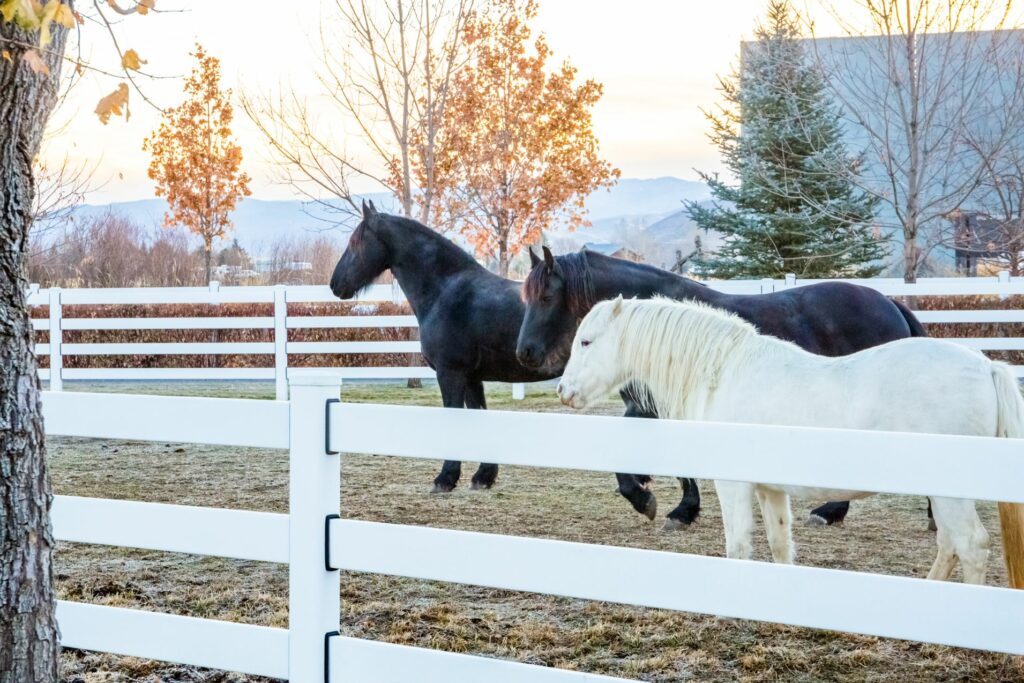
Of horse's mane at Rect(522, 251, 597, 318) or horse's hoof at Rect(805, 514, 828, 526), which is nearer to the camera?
horse's hoof at Rect(805, 514, 828, 526)

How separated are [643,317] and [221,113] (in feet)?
71.7

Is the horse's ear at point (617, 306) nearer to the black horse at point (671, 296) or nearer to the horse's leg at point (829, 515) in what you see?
the black horse at point (671, 296)

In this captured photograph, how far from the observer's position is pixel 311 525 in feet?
9.41

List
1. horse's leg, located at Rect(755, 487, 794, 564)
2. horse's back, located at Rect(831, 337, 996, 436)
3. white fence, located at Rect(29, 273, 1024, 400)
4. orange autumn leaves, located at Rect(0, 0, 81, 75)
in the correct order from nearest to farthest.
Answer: orange autumn leaves, located at Rect(0, 0, 81, 75) < horse's back, located at Rect(831, 337, 996, 436) < horse's leg, located at Rect(755, 487, 794, 564) < white fence, located at Rect(29, 273, 1024, 400)

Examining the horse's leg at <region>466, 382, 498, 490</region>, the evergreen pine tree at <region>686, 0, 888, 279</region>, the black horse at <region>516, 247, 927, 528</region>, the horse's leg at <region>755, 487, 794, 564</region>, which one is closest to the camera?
the horse's leg at <region>755, 487, 794, 564</region>

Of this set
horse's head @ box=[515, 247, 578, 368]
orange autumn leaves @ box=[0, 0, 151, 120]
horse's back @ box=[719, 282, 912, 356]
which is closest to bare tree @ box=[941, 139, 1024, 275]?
horse's back @ box=[719, 282, 912, 356]

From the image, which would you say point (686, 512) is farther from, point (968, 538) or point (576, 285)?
point (968, 538)

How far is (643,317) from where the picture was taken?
15.1 ft

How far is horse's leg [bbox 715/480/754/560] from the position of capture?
4.32 m

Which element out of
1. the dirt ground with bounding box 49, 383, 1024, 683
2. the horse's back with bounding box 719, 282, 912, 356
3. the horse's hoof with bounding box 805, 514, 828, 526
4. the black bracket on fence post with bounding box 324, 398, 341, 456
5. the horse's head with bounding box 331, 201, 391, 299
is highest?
the horse's head with bounding box 331, 201, 391, 299

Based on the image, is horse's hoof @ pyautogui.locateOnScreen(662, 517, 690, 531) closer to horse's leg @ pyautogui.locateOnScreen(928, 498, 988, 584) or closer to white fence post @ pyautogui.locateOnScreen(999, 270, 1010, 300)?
horse's leg @ pyautogui.locateOnScreen(928, 498, 988, 584)

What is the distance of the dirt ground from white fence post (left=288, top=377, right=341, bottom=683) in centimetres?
49

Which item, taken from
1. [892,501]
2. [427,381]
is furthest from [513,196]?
[892,501]

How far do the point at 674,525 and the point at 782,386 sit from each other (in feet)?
6.85
